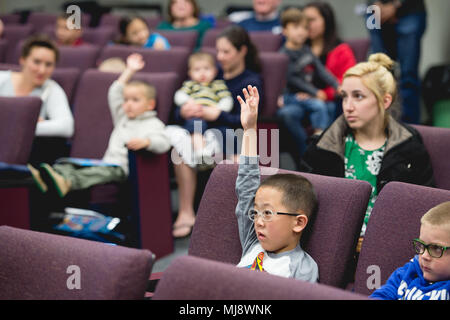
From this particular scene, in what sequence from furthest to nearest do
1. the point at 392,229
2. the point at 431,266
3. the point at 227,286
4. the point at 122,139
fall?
the point at 122,139 < the point at 392,229 < the point at 431,266 < the point at 227,286

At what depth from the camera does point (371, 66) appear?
2.18 metres

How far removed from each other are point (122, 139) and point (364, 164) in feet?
4.50

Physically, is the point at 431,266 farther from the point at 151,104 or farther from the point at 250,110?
the point at 151,104

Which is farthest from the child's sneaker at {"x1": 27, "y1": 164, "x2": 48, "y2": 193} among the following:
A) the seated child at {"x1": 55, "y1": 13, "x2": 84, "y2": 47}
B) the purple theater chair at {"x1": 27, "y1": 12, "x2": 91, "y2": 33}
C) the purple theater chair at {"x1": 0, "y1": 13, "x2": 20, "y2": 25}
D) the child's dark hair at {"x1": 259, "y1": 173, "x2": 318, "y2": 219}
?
the purple theater chair at {"x1": 0, "y1": 13, "x2": 20, "y2": 25}

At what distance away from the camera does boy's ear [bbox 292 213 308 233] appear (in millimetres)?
1658

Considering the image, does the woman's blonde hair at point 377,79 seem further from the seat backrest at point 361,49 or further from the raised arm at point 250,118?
the seat backrest at point 361,49

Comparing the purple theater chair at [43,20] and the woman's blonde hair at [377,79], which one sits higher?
the purple theater chair at [43,20]

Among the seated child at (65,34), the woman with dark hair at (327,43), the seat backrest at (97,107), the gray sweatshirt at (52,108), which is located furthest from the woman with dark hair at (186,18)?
the gray sweatshirt at (52,108)

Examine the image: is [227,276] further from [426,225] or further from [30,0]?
[30,0]

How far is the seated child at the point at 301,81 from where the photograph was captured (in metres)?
3.71

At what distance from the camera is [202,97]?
3.39 m

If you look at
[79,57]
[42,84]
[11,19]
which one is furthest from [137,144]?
[11,19]

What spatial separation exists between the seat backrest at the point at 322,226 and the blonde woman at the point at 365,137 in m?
0.37
